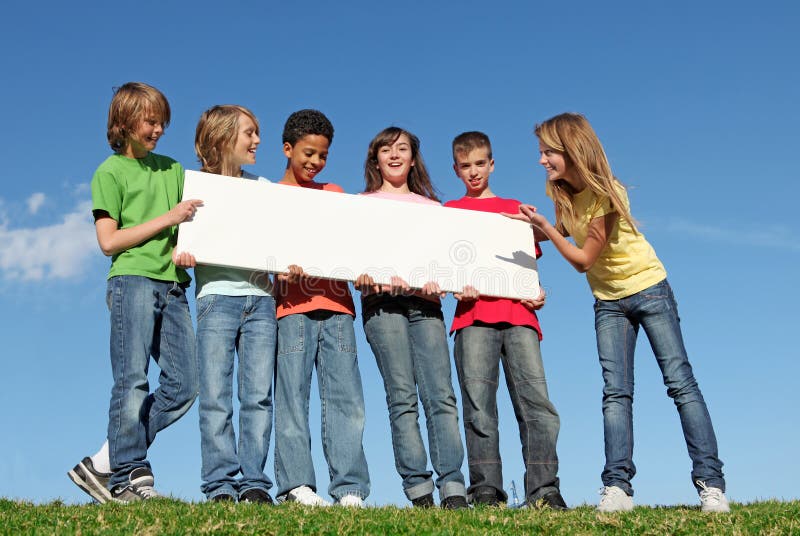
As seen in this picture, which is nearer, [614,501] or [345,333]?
[614,501]

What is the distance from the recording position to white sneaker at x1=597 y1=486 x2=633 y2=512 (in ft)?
21.2

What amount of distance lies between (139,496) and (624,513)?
3832 mm

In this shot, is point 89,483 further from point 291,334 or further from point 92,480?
point 291,334

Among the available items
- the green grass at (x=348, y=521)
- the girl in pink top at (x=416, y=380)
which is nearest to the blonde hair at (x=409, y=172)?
the girl in pink top at (x=416, y=380)

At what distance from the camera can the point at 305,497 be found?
21.0 feet

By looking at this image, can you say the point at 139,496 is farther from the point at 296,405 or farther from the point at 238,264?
the point at 238,264

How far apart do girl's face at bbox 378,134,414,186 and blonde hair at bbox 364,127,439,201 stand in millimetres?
38

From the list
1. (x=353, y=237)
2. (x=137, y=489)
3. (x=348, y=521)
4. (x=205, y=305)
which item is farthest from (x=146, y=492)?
(x=353, y=237)

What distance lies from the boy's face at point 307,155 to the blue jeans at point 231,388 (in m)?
1.30

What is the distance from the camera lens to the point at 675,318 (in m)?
6.83

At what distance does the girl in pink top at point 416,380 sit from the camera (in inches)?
260

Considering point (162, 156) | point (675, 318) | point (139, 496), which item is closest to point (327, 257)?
point (162, 156)

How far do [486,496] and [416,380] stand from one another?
1.10 meters

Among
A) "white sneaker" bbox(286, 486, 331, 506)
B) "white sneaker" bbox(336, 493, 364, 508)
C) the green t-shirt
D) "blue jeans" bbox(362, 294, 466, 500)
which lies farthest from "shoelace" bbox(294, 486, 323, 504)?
the green t-shirt
